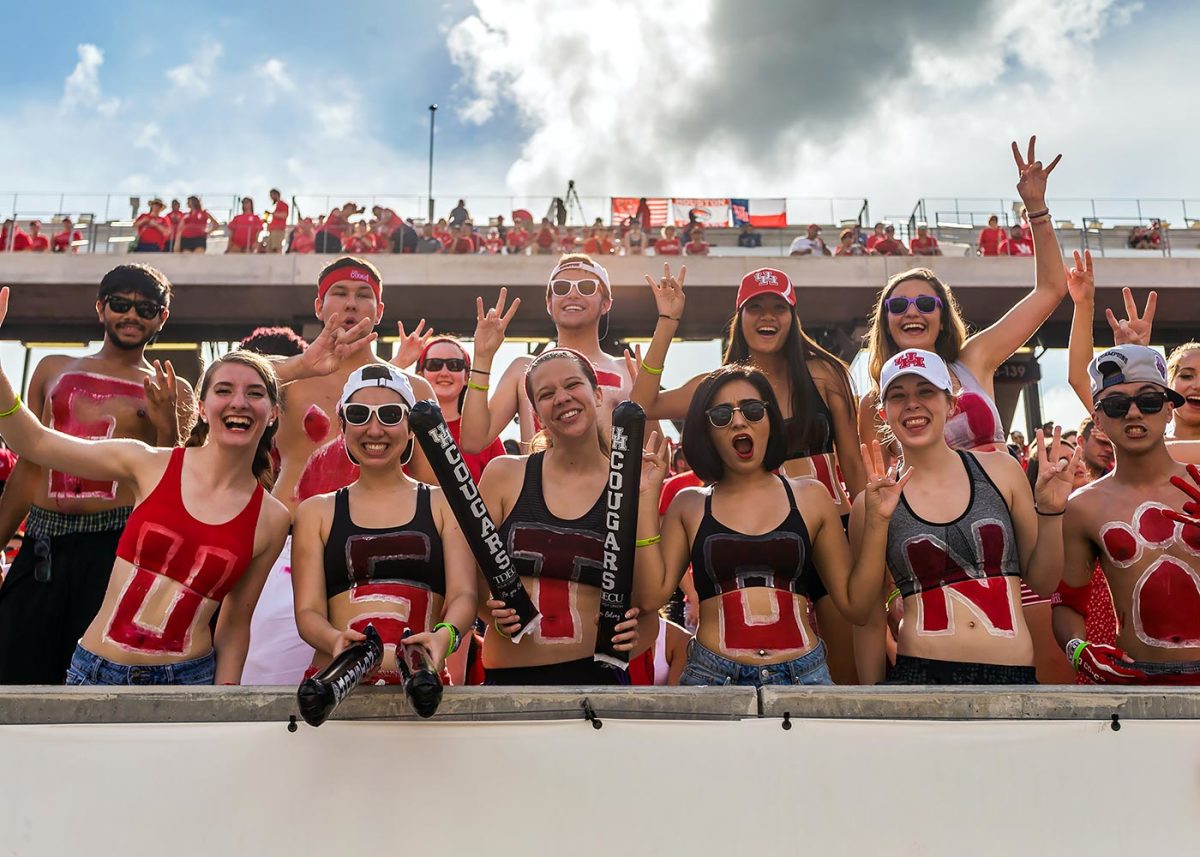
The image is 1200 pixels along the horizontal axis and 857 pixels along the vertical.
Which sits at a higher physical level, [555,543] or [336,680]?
[555,543]

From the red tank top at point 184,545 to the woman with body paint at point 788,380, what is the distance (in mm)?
1853

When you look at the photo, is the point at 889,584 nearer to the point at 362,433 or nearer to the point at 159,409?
the point at 362,433

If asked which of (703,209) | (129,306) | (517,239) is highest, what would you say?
(703,209)

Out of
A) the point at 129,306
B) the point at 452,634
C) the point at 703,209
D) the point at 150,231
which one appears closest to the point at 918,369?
the point at 452,634

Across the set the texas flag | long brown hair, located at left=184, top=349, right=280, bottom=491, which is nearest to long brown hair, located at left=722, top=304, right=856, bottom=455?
long brown hair, located at left=184, top=349, right=280, bottom=491

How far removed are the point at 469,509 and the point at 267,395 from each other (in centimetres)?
116

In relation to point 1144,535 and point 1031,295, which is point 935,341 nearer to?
point 1031,295

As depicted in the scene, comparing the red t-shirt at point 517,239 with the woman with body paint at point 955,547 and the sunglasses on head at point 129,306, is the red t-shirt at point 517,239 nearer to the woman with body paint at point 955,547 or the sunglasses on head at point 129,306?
the sunglasses on head at point 129,306

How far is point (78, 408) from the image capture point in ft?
13.6

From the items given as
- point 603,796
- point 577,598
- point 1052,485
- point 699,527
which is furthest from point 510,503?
point 1052,485

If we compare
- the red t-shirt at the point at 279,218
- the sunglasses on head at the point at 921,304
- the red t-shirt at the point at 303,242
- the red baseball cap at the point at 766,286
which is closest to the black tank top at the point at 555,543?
the red baseball cap at the point at 766,286

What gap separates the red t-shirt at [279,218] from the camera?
19.2m

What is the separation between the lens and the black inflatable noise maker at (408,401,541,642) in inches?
113

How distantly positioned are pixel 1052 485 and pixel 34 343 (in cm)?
2126
